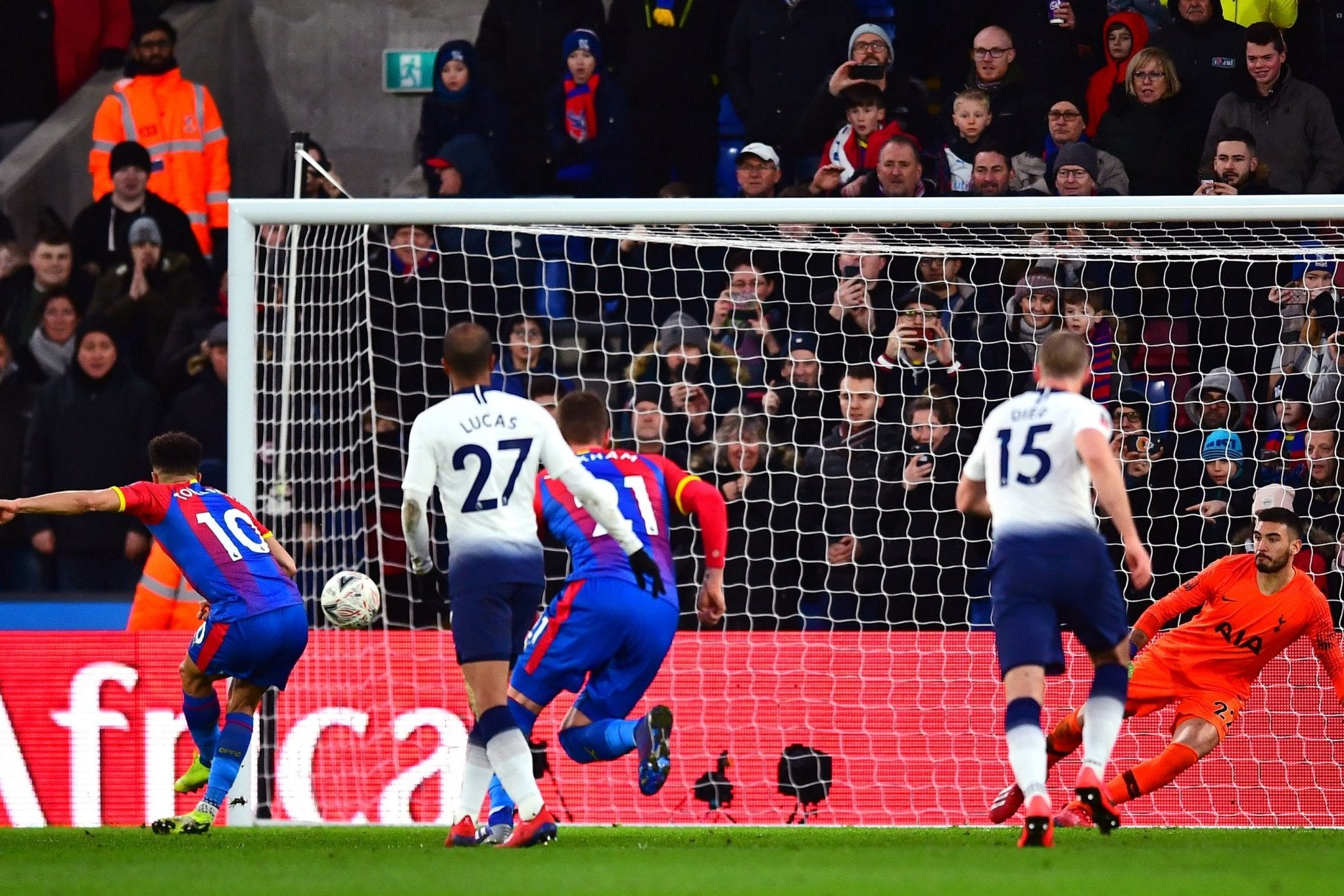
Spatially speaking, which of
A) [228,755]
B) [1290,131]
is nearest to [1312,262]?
[1290,131]

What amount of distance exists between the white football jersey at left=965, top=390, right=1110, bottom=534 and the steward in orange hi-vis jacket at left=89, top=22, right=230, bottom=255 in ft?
25.8

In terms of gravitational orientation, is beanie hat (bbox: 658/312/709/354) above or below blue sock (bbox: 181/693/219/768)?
above

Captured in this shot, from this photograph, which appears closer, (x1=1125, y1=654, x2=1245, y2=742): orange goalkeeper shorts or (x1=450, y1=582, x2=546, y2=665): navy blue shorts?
(x1=450, y1=582, x2=546, y2=665): navy blue shorts

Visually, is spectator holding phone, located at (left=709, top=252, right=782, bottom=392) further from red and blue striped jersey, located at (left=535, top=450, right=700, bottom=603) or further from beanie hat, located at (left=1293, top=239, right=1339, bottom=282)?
beanie hat, located at (left=1293, top=239, right=1339, bottom=282)

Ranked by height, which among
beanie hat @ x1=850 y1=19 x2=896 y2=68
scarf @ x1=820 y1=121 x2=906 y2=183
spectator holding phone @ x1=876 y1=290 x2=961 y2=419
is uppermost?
beanie hat @ x1=850 y1=19 x2=896 y2=68

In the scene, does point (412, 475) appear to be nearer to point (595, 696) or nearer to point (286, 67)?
point (595, 696)

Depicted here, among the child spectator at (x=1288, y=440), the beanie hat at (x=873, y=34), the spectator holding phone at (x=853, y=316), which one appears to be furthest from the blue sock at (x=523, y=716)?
the beanie hat at (x=873, y=34)

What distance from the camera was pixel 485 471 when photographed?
702 cm

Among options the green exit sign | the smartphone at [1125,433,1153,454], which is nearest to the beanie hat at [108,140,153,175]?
the green exit sign

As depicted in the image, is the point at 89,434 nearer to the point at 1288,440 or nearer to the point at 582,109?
the point at 582,109

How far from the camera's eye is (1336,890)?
17.8 ft

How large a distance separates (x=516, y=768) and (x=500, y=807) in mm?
587

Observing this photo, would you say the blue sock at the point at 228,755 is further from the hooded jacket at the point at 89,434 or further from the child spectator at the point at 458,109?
the child spectator at the point at 458,109

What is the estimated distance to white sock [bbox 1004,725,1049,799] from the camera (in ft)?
21.6
